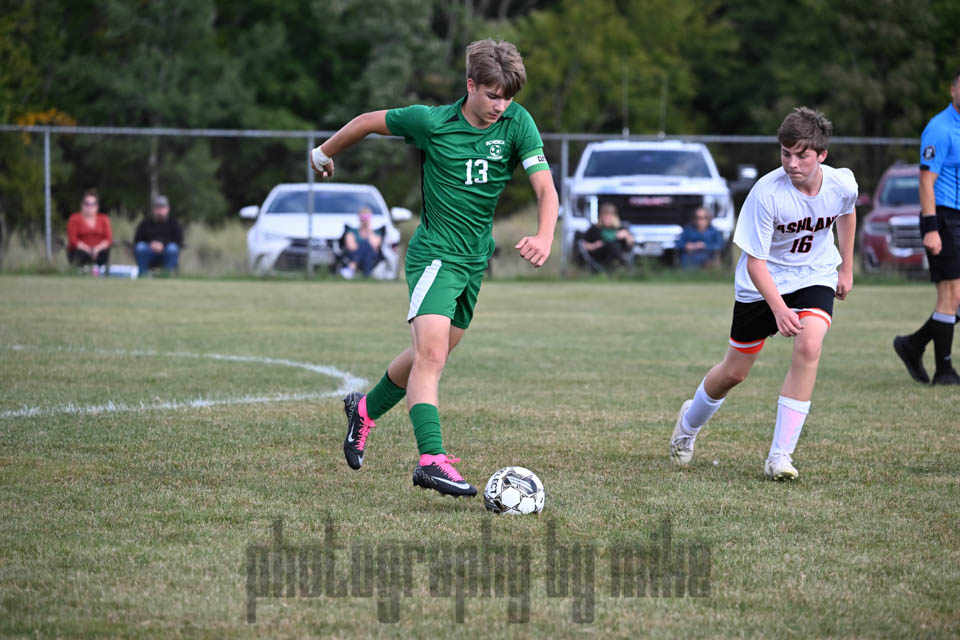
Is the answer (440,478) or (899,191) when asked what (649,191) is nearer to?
(899,191)

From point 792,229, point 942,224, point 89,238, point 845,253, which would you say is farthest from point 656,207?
point 792,229

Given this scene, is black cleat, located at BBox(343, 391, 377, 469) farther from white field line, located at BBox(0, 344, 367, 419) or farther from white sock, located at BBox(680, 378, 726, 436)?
white field line, located at BBox(0, 344, 367, 419)

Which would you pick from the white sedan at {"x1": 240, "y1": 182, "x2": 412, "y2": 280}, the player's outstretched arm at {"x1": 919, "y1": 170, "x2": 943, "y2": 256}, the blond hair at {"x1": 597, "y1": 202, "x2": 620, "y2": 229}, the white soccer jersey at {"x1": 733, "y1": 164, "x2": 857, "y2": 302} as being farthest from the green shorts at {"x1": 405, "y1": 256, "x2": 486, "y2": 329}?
the white sedan at {"x1": 240, "y1": 182, "x2": 412, "y2": 280}

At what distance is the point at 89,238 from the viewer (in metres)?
19.8

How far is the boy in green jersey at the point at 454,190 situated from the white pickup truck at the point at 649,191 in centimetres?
1418

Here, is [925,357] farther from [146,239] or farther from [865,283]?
[146,239]

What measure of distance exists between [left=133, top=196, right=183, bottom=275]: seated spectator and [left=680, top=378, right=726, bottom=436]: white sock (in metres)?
15.4

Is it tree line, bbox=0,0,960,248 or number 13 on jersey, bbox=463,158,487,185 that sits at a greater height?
tree line, bbox=0,0,960,248

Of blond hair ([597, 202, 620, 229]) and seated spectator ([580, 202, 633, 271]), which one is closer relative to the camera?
blond hair ([597, 202, 620, 229])

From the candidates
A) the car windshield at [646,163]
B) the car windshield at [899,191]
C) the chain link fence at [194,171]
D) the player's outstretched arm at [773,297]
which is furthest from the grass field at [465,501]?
the chain link fence at [194,171]

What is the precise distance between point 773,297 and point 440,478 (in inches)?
65.3

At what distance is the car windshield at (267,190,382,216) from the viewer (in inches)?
787

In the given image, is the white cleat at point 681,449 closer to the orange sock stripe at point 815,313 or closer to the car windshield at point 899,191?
the orange sock stripe at point 815,313

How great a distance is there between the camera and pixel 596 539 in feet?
14.0
